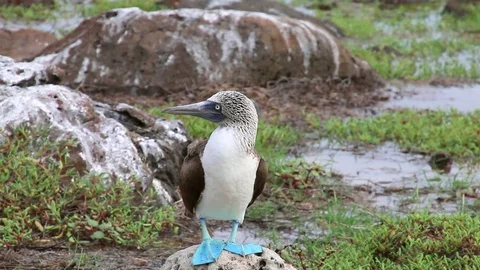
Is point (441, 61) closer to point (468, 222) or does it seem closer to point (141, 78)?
point (141, 78)

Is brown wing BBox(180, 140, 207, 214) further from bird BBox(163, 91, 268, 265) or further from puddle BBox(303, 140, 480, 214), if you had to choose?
puddle BBox(303, 140, 480, 214)

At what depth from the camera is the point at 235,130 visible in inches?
180

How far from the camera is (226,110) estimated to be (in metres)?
4.66

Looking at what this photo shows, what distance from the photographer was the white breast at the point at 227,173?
445 cm

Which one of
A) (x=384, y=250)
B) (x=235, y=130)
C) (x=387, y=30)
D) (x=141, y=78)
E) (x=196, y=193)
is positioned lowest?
(x=387, y=30)

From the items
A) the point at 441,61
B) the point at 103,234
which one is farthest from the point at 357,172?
the point at 441,61

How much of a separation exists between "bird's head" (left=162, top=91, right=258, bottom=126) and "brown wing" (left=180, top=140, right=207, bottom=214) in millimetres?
142

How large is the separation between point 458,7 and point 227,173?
555 inches

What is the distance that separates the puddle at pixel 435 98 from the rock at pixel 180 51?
38.6 inches

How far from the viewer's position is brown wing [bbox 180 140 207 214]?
4609mm

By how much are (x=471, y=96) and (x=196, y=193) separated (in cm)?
775

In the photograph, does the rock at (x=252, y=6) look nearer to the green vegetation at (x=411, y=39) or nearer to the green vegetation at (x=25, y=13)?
the green vegetation at (x=411, y=39)

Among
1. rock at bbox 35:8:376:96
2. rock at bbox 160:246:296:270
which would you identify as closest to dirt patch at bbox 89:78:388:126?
rock at bbox 35:8:376:96

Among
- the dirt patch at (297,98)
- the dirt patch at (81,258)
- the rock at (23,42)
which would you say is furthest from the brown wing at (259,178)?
the rock at (23,42)
